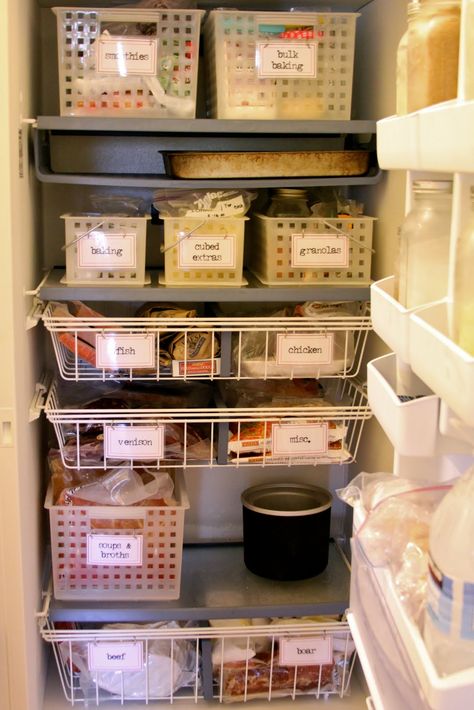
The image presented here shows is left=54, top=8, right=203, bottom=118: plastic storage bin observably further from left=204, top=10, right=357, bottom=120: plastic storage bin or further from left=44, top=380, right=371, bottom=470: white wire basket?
left=44, top=380, right=371, bottom=470: white wire basket

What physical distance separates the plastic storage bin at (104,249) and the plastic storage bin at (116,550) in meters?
0.48

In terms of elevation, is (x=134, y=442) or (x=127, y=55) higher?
(x=127, y=55)

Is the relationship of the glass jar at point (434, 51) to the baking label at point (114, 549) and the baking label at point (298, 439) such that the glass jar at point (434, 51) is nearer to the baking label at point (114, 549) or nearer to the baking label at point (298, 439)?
the baking label at point (298, 439)

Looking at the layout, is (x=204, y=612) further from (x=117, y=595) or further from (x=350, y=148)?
(x=350, y=148)

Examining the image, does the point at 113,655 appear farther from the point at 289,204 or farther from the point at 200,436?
the point at 289,204

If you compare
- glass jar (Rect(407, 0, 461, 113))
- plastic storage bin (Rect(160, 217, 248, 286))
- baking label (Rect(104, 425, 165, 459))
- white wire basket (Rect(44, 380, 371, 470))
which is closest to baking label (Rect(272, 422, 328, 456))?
white wire basket (Rect(44, 380, 371, 470))

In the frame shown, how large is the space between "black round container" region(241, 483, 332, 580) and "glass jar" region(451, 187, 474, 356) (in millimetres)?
1125

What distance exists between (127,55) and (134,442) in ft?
2.45

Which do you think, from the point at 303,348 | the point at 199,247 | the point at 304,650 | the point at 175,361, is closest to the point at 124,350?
the point at 175,361

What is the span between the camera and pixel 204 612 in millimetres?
1808

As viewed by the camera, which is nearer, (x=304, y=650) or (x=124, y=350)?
(x=124, y=350)

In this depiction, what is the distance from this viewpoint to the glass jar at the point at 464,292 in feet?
2.51

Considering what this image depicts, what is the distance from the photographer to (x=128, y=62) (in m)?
1.61

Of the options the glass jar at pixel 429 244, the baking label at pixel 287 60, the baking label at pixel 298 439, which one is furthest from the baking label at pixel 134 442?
the glass jar at pixel 429 244
